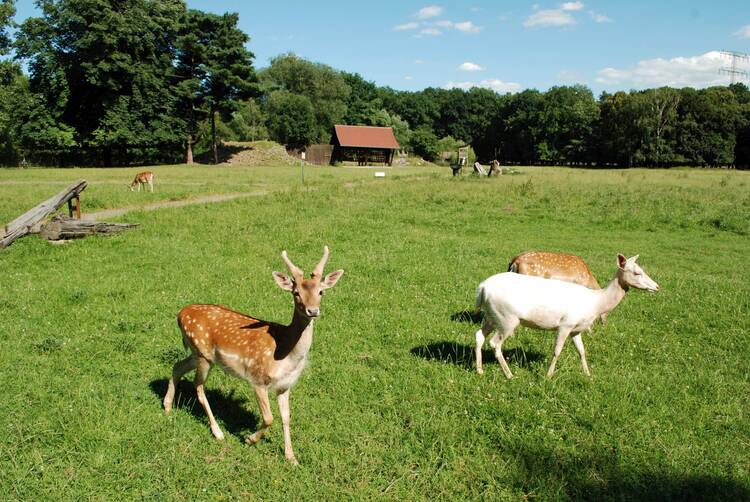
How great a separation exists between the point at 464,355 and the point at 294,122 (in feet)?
235

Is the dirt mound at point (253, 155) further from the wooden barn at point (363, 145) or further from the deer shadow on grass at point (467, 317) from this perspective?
the deer shadow on grass at point (467, 317)

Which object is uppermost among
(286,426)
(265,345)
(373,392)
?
(265,345)

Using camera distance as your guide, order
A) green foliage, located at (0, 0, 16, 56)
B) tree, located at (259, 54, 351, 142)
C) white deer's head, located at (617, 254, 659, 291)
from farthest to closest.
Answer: tree, located at (259, 54, 351, 142), green foliage, located at (0, 0, 16, 56), white deer's head, located at (617, 254, 659, 291)

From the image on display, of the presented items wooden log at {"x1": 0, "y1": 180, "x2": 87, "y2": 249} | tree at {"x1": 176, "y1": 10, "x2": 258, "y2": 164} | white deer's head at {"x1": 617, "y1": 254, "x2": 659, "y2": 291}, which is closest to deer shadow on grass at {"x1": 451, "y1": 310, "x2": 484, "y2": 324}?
white deer's head at {"x1": 617, "y1": 254, "x2": 659, "y2": 291}

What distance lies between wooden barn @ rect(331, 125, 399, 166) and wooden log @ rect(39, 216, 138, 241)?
2119 inches

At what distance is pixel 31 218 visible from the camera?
1440cm

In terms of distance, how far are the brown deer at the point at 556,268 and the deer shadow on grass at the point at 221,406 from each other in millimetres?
5275

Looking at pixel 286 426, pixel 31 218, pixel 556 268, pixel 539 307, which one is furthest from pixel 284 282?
pixel 31 218

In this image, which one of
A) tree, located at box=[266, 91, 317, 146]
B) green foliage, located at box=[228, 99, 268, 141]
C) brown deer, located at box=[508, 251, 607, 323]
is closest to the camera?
brown deer, located at box=[508, 251, 607, 323]

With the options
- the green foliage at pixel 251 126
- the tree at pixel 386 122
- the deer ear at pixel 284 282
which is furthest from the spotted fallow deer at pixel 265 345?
the tree at pixel 386 122

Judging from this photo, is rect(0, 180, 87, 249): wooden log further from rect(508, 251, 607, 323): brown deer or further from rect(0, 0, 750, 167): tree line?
rect(0, 0, 750, 167): tree line

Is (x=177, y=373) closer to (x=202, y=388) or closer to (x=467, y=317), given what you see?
(x=202, y=388)

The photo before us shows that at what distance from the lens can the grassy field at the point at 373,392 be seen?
4.91 metres

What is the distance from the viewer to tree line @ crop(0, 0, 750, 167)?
4962 centimetres
